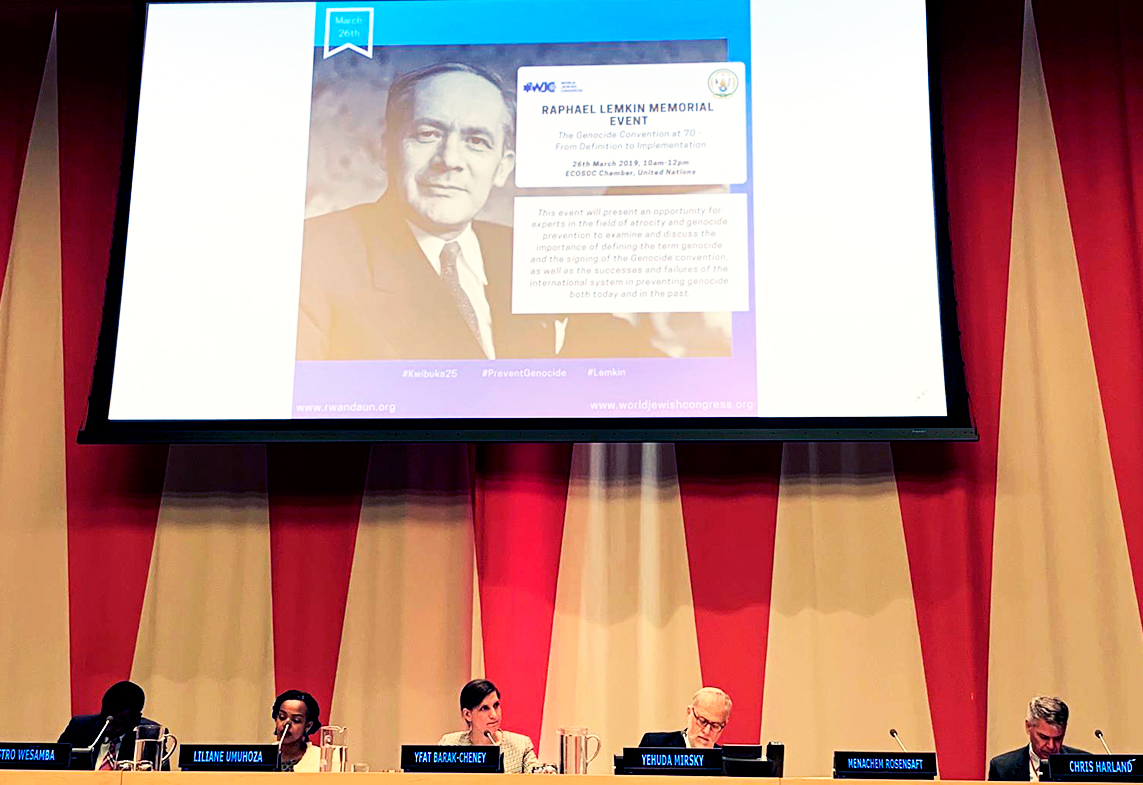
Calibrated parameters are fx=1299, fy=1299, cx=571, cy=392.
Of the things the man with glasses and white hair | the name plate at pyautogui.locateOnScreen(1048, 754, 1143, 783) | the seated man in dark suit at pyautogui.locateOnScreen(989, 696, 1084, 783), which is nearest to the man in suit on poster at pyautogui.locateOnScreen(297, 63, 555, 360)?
the man with glasses and white hair

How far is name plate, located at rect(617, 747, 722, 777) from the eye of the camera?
213cm

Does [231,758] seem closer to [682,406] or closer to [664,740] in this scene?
[664,740]

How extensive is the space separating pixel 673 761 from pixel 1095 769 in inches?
27.3

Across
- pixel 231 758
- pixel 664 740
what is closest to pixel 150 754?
pixel 231 758

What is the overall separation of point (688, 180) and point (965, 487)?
130cm

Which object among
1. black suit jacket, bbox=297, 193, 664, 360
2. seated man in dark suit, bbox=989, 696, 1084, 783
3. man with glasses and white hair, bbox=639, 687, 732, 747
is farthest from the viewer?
black suit jacket, bbox=297, 193, 664, 360

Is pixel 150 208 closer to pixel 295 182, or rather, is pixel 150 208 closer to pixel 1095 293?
pixel 295 182

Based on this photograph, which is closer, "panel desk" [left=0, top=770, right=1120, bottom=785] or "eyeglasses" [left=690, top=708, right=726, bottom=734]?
"panel desk" [left=0, top=770, right=1120, bottom=785]

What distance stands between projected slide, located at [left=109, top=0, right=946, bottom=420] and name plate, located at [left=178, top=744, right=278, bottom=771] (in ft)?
6.08

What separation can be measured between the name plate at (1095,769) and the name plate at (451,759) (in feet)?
3.06

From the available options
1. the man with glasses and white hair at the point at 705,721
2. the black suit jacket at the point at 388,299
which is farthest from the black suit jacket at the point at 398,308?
the man with glasses and white hair at the point at 705,721

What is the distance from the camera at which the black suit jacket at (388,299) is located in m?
4.01

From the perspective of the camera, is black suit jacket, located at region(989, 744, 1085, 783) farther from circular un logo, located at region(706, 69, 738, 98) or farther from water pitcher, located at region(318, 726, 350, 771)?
circular un logo, located at region(706, 69, 738, 98)

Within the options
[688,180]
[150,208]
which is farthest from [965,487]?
[150,208]
